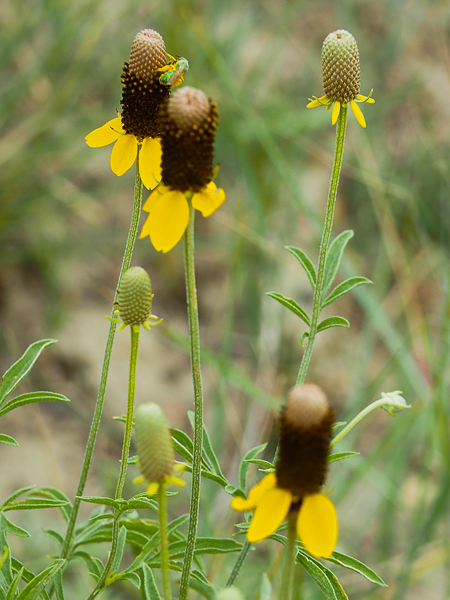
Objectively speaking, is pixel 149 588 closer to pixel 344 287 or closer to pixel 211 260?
pixel 344 287

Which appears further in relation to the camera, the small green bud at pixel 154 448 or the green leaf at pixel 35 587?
the green leaf at pixel 35 587

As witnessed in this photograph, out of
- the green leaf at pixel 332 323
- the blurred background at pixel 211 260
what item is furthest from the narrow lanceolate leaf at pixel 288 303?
the blurred background at pixel 211 260

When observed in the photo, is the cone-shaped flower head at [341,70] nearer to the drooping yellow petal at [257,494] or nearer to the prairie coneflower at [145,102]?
the prairie coneflower at [145,102]

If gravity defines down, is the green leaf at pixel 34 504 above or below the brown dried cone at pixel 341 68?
below

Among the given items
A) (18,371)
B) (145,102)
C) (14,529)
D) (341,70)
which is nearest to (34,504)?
(14,529)

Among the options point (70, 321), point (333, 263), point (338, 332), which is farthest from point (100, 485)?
point (333, 263)

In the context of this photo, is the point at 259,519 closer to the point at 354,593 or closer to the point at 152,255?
the point at 354,593

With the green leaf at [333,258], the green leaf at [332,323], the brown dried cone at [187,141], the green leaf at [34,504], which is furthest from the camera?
the green leaf at [333,258]
